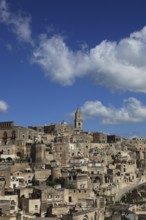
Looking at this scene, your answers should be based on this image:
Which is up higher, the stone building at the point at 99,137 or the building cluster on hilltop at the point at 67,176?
the stone building at the point at 99,137

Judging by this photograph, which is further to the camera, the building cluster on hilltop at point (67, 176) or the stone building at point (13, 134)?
the stone building at point (13, 134)

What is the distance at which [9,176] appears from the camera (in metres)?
52.5

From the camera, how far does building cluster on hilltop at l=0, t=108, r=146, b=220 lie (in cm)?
4469

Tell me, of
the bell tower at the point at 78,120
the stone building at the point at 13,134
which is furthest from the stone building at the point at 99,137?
the stone building at the point at 13,134

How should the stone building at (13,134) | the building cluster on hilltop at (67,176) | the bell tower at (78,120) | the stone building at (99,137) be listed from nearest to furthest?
the building cluster on hilltop at (67,176) → the stone building at (13,134) → the stone building at (99,137) → the bell tower at (78,120)

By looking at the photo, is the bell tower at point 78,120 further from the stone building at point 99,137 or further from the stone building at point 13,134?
the stone building at point 13,134

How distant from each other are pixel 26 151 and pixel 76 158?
274 inches

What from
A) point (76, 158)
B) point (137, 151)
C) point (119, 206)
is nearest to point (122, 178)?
point (76, 158)

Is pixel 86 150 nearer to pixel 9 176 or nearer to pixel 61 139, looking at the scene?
pixel 61 139

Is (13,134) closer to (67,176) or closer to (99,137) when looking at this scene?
(67,176)

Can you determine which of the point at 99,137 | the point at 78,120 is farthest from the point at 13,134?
the point at 78,120

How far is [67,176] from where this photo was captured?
181 ft

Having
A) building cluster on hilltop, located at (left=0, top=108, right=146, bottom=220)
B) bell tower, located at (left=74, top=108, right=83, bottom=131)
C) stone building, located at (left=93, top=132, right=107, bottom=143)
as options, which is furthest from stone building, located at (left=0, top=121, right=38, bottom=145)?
bell tower, located at (left=74, top=108, right=83, bottom=131)

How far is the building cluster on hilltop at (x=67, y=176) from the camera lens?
4469cm
